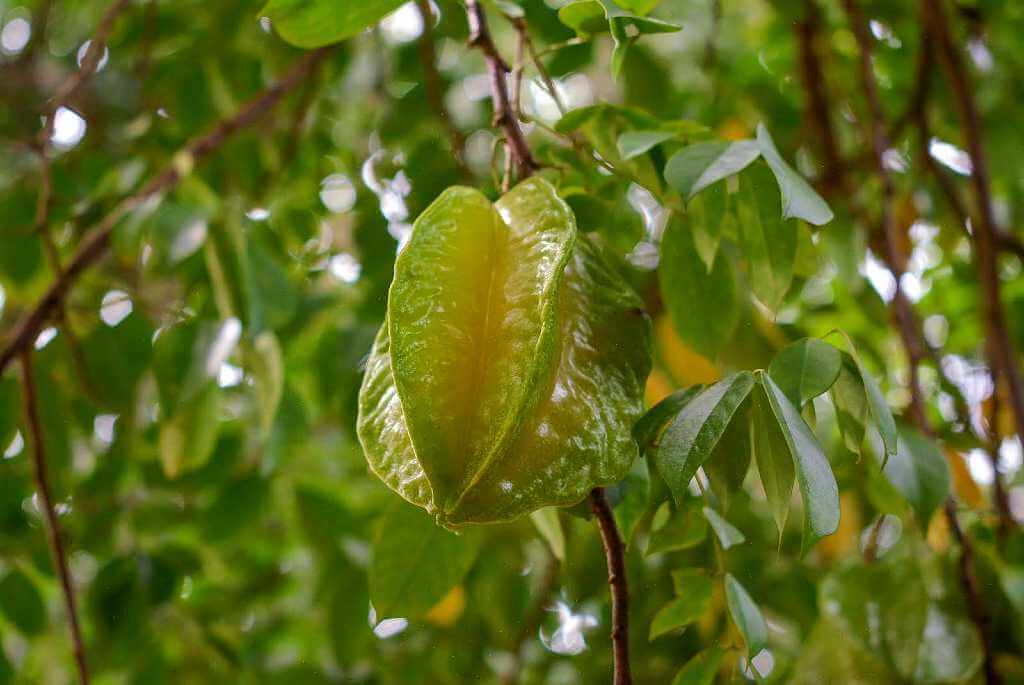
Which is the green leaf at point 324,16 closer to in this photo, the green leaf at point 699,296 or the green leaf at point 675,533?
the green leaf at point 699,296

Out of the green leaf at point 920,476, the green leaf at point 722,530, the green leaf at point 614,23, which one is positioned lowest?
the green leaf at point 920,476

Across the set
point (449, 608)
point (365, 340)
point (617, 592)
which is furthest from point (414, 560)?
point (449, 608)

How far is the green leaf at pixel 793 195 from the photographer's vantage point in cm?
69

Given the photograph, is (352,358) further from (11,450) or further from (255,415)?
(11,450)

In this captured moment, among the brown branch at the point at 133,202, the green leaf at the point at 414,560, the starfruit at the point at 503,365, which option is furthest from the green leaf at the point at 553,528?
the brown branch at the point at 133,202

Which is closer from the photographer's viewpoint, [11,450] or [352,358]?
[352,358]

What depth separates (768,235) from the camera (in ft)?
2.57

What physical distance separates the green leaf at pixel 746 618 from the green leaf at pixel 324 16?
0.52 m

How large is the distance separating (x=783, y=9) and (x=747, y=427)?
114 centimetres

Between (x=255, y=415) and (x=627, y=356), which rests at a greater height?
(x=627, y=356)

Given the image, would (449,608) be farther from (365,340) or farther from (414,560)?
(414,560)

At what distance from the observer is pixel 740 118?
5.95 feet

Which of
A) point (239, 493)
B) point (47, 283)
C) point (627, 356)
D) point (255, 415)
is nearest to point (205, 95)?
point (47, 283)

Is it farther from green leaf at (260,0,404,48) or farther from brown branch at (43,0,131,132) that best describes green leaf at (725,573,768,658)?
brown branch at (43,0,131,132)
